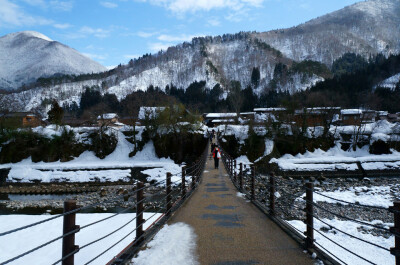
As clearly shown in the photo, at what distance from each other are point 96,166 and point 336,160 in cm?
2834

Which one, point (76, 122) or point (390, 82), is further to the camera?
point (390, 82)

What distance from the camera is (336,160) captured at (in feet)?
96.6

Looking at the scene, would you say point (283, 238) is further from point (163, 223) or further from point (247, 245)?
point (163, 223)

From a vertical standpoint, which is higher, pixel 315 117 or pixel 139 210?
pixel 315 117

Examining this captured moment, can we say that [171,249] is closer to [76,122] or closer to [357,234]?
[357,234]

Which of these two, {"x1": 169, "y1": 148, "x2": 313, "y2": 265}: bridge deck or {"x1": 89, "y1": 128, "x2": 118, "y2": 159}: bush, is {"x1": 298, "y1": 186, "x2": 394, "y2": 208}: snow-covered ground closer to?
{"x1": 169, "y1": 148, "x2": 313, "y2": 265}: bridge deck

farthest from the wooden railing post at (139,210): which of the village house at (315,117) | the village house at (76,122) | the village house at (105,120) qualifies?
the village house at (76,122)

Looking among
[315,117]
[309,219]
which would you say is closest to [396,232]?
[309,219]

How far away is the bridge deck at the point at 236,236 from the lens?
3.75 m

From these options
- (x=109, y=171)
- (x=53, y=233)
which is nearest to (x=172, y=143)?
(x=109, y=171)

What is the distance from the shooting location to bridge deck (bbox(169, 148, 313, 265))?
3.75 meters

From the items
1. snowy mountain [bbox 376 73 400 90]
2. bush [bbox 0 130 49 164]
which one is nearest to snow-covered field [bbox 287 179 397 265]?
bush [bbox 0 130 49 164]

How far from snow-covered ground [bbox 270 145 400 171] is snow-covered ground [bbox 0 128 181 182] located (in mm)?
13858

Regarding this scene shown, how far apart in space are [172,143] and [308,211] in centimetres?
3018
